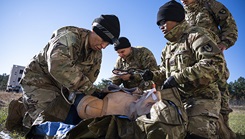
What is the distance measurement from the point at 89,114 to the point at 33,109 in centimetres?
98

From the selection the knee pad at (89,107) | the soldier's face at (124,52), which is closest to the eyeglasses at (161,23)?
the knee pad at (89,107)

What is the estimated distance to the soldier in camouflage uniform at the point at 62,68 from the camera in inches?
92.9

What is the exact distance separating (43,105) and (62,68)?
73 cm

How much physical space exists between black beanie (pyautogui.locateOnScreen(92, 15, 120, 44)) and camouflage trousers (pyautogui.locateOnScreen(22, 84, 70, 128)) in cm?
99

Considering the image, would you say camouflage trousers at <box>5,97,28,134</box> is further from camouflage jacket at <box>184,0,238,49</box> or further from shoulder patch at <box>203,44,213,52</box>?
camouflage jacket at <box>184,0,238,49</box>

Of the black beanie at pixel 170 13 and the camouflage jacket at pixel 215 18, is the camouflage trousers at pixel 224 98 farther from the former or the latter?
the black beanie at pixel 170 13

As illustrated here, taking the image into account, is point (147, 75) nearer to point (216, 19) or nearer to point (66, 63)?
point (66, 63)

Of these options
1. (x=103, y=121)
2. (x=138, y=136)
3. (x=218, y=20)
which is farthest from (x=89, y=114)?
(x=218, y=20)

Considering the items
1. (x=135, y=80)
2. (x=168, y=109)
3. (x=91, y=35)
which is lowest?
(x=168, y=109)

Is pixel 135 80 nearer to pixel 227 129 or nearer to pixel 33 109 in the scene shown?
pixel 227 129

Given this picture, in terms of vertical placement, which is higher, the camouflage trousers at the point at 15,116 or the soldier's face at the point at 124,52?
the soldier's face at the point at 124,52

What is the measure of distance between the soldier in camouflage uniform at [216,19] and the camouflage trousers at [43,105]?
306 cm

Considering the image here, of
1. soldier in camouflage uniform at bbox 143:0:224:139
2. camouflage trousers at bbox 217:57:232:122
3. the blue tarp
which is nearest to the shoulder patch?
soldier in camouflage uniform at bbox 143:0:224:139

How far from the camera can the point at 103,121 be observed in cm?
182
